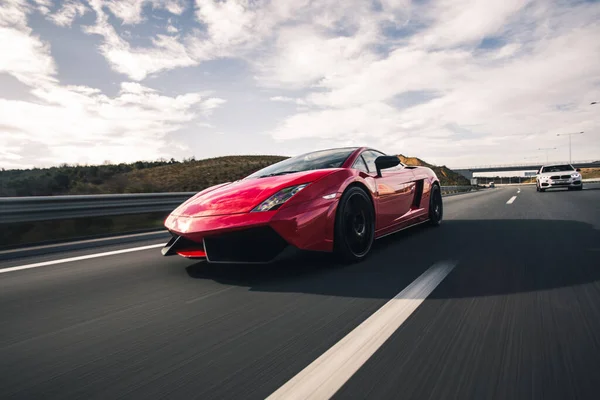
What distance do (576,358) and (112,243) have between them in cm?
566

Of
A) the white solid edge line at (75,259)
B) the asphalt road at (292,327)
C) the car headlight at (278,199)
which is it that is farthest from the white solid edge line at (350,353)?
the white solid edge line at (75,259)

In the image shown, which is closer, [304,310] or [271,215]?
[304,310]

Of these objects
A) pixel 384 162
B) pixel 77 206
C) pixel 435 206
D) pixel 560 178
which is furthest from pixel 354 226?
pixel 560 178

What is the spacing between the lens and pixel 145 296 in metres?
3.12

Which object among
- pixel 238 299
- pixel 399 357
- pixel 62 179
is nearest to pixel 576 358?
pixel 399 357

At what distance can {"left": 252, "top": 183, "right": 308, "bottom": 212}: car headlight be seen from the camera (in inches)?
136

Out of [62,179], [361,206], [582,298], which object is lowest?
[582,298]

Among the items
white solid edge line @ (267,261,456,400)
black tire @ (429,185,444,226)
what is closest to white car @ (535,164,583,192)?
black tire @ (429,185,444,226)

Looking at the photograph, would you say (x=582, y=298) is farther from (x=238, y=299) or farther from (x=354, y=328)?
(x=238, y=299)

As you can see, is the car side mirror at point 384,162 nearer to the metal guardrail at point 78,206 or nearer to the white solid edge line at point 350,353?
the white solid edge line at point 350,353

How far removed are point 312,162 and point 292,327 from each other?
8.93 feet

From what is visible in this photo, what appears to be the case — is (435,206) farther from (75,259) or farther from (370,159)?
(75,259)

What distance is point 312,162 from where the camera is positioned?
4.81 meters

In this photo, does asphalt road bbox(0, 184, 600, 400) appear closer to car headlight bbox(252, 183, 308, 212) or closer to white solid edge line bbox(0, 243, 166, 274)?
white solid edge line bbox(0, 243, 166, 274)
